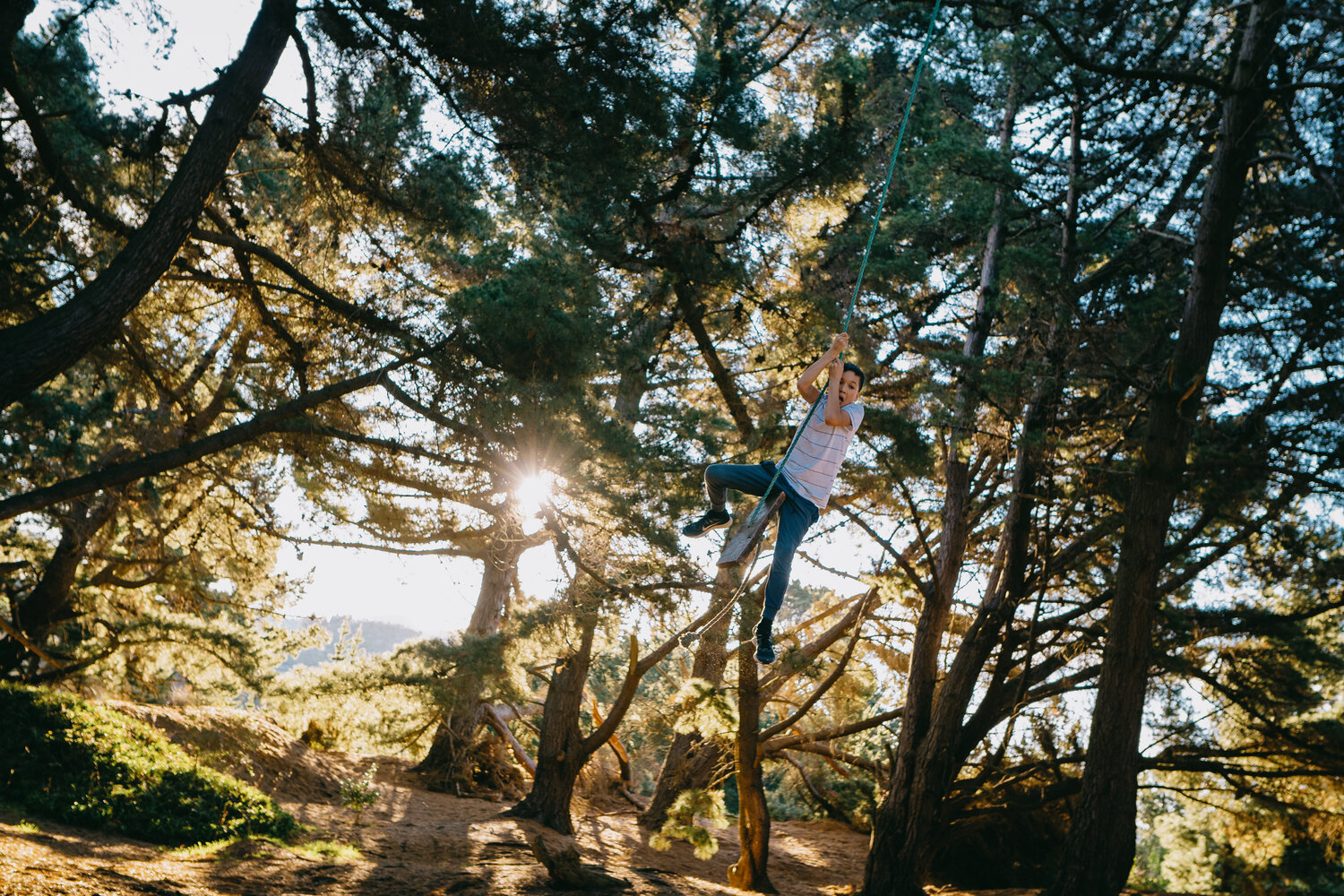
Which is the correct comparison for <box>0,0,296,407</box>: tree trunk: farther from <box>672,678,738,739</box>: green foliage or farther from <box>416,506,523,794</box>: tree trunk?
<box>416,506,523,794</box>: tree trunk

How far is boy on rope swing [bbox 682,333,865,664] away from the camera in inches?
210

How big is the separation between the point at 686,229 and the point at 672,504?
277cm

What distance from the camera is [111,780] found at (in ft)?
27.3

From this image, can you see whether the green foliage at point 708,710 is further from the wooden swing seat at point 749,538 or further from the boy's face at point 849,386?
the boy's face at point 849,386

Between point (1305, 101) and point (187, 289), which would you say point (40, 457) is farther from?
point (1305, 101)

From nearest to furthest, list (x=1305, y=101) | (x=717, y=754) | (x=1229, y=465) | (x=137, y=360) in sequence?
1. (x=1229, y=465)
2. (x=1305, y=101)
3. (x=137, y=360)
4. (x=717, y=754)

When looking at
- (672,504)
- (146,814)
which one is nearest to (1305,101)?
(672,504)

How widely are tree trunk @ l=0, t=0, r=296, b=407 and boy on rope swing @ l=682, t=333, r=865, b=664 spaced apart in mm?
4242

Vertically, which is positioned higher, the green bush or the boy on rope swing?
the boy on rope swing

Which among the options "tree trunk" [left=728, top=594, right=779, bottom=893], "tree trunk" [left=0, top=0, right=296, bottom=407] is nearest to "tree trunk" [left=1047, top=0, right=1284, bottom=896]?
"tree trunk" [left=728, top=594, right=779, bottom=893]

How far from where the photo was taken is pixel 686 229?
7949mm

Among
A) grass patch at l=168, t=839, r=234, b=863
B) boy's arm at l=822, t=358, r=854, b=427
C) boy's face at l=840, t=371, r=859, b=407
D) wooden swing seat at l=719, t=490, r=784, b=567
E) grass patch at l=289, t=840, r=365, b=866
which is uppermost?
boy's face at l=840, t=371, r=859, b=407

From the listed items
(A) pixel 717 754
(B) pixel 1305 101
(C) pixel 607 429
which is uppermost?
(B) pixel 1305 101

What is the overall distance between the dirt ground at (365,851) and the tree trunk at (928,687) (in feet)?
4.12
